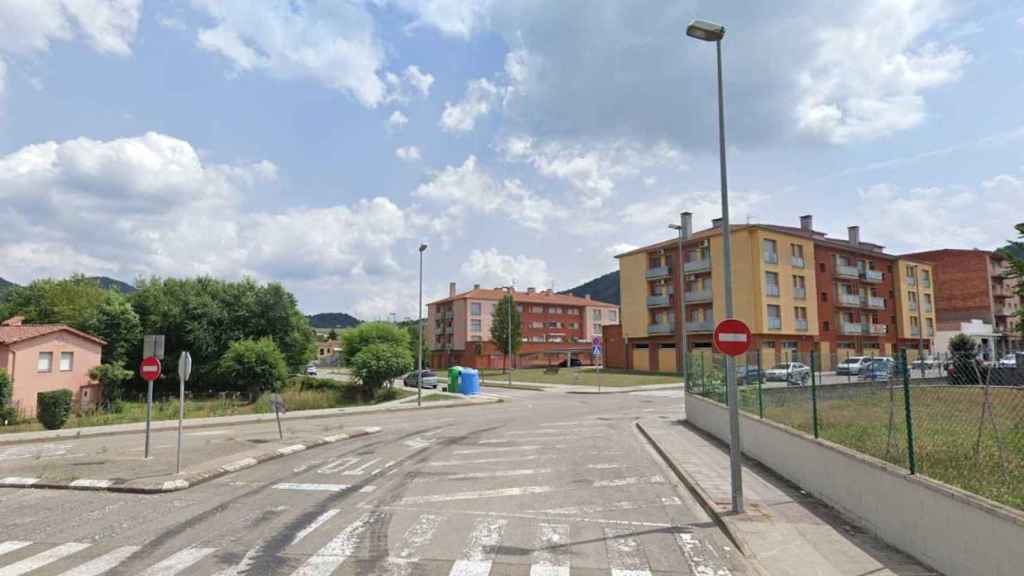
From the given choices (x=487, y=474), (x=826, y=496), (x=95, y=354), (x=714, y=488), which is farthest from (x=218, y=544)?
(x=95, y=354)

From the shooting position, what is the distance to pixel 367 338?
40.2 metres

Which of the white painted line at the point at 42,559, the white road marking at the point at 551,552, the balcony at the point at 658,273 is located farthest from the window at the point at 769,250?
the white painted line at the point at 42,559

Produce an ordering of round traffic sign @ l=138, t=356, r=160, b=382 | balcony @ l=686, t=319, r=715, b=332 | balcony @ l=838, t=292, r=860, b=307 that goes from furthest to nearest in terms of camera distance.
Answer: balcony @ l=838, t=292, r=860, b=307 < balcony @ l=686, t=319, r=715, b=332 < round traffic sign @ l=138, t=356, r=160, b=382

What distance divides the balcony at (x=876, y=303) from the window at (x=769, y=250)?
17.0 m

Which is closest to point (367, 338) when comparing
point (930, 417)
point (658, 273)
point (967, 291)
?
point (658, 273)

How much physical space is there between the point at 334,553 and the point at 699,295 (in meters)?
51.9

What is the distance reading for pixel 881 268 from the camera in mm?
65500

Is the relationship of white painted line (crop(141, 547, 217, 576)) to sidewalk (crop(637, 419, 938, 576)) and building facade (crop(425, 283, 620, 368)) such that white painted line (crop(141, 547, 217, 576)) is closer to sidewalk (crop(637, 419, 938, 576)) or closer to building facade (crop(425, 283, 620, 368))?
sidewalk (crop(637, 419, 938, 576))

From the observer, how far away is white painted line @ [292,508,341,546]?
7.31 meters

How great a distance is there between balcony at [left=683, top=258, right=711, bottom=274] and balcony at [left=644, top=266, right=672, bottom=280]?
8.46 feet

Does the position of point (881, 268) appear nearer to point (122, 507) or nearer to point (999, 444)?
point (999, 444)

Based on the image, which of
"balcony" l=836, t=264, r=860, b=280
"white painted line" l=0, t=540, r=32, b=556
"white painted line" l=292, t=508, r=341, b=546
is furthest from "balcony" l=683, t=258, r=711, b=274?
"white painted line" l=0, t=540, r=32, b=556

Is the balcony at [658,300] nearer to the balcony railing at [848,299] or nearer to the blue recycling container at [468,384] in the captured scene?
the balcony railing at [848,299]

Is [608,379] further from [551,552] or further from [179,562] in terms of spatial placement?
[179,562]
